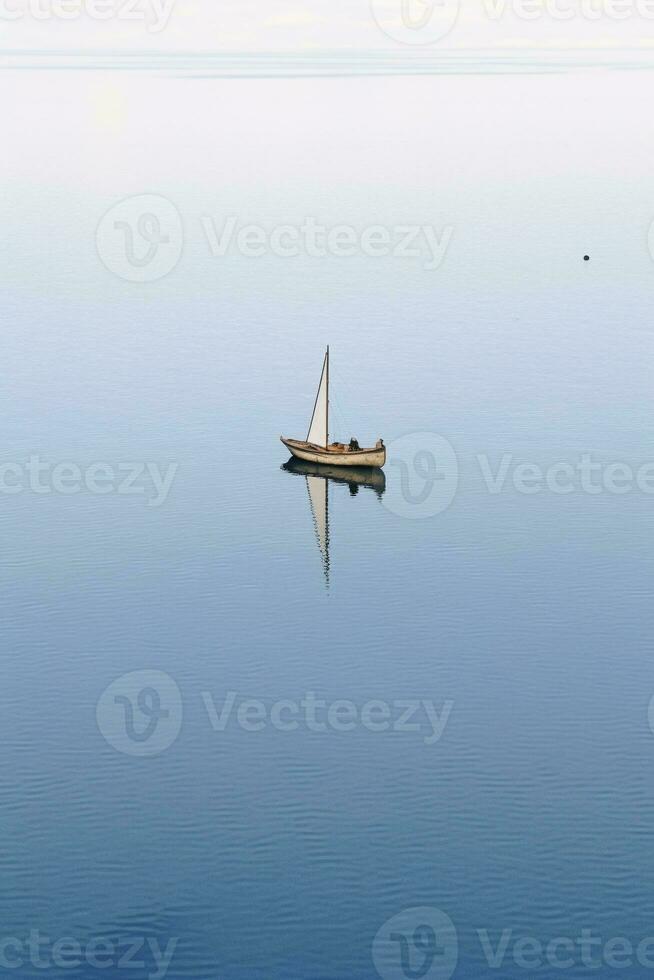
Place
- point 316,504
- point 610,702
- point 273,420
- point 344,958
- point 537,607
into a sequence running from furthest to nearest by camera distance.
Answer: point 273,420, point 316,504, point 537,607, point 610,702, point 344,958

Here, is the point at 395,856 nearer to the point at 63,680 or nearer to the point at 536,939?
the point at 536,939

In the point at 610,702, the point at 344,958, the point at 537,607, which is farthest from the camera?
the point at 537,607

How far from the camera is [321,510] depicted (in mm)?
172375

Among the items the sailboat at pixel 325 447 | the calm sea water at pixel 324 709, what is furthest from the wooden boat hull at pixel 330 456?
the calm sea water at pixel 324 709

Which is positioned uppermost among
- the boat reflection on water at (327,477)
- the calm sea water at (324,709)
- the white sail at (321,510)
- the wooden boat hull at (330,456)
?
the wooden boat hull at (330,456)

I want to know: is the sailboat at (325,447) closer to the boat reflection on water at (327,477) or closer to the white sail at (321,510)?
the boat reflection on water at (327,477)

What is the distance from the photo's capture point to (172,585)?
490ft

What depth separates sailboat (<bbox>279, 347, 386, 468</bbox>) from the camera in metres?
182

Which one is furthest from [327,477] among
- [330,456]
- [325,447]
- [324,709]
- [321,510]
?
[324,709]

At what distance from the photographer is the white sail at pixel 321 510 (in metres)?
160

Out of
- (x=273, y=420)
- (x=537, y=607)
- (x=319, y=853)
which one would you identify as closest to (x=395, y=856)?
(x=319, y=853)

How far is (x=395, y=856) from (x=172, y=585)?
46349 mm

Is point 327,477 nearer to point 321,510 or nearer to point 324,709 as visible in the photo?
point 321,510

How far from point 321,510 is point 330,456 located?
13.4 m
